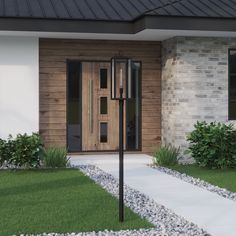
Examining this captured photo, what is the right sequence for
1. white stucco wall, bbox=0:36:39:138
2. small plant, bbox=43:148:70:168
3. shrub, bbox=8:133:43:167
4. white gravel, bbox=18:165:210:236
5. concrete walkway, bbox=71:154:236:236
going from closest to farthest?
white gravel, bbox=18:165:210:236 < concrete walkway, bbox=71:154:236:236 < shrub, bbox=8:133:43:167 < small plant, bbox=43:148:70:168 < white stucco wall, bbox=0:36:39:138

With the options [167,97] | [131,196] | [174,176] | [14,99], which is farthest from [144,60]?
[131,196]

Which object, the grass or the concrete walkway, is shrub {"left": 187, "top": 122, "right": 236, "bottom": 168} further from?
the grass

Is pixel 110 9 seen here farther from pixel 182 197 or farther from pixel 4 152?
pixel 182 197

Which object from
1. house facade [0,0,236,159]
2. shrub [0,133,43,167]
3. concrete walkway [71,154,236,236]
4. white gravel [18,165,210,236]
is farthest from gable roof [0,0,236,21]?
white gravel [18,165,210,236]

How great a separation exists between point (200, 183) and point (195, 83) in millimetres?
3970

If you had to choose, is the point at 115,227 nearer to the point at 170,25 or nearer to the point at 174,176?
the point at 174,176

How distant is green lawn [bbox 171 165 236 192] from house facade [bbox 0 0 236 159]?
4.93 ft

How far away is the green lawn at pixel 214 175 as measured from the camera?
9883 millimetres

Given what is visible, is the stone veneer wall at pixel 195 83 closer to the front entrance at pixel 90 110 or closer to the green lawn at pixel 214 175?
the green lawn at pixel 214 175

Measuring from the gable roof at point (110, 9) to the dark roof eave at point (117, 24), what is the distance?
0.09 metres

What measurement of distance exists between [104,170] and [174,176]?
1536 mm

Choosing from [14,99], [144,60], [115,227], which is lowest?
[115,227]

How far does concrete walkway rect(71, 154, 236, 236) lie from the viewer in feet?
22.6

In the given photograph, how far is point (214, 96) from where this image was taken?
536 inches
